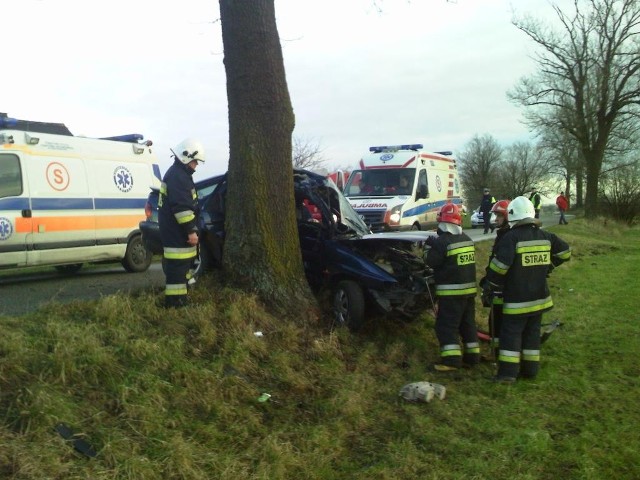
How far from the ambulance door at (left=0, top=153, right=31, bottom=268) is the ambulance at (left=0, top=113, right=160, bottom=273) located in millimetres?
13

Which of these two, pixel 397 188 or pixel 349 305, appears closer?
pixel 349 305

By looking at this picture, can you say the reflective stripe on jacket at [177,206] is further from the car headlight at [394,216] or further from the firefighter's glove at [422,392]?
the car headlight at [394,216]

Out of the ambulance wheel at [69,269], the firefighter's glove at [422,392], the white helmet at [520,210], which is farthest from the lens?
the ambulance wheel at [69,269]

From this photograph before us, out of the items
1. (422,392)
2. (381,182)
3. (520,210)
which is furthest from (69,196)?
(381,182)

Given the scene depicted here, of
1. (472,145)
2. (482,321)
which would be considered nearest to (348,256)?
(482,321)

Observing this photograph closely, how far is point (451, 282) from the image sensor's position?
5.85 metres

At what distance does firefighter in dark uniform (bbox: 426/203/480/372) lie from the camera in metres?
5.82

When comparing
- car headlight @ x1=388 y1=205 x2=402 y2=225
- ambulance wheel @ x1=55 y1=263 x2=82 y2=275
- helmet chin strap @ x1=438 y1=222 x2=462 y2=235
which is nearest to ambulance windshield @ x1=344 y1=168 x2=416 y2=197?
car headlight @ x1=388 y1=205 x2=402 y2=225

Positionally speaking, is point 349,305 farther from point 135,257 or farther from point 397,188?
point 397,188

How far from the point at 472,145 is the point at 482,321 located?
77173 mm

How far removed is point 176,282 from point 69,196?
478 cm

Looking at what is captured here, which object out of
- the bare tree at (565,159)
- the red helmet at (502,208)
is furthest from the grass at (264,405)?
the bare tree at (565,159)

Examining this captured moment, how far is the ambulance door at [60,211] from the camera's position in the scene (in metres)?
8.93

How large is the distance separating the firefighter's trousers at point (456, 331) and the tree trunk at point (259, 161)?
4.29 feet
